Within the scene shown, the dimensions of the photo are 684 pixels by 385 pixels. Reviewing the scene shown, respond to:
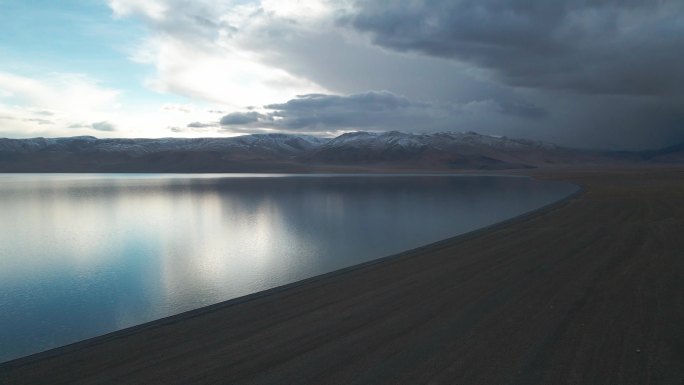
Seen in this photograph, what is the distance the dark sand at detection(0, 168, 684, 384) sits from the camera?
20.5ft

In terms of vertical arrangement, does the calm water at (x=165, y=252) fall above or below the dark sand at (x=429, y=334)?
below

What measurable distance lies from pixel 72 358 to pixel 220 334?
2.26 m

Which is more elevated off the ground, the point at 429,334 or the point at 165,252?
the point at 429,334

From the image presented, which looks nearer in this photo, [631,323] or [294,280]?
[631,323]

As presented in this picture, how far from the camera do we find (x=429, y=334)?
756cm

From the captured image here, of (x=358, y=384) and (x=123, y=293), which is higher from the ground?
(x=358, y=384)

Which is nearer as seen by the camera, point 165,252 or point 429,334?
point 429,334

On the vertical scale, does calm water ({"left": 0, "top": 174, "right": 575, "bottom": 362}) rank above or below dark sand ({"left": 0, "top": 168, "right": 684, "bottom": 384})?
below

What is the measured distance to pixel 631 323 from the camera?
752cm

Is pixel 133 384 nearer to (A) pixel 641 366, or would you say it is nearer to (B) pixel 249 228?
(A) pixel 641 366

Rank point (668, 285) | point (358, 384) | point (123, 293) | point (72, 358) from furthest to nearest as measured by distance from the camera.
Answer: point (123, 293) → point (668, 285) → point (72, 358) → point (358, 384)

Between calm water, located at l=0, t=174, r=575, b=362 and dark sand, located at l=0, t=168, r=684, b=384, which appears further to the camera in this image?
calm water, located at l=0, t=174, r=575, b=362

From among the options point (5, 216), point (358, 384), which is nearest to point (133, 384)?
point (358, 384)

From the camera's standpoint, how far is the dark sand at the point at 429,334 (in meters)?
6.26
